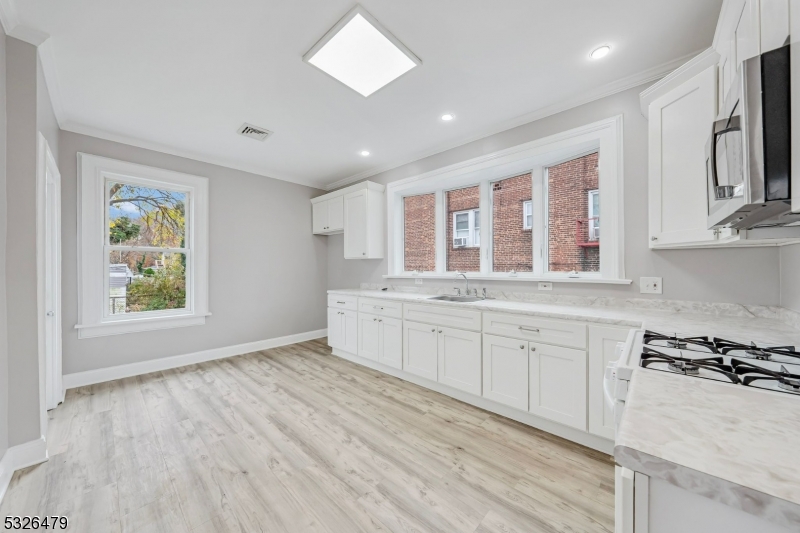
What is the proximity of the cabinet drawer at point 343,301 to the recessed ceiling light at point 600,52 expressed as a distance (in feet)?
10.5

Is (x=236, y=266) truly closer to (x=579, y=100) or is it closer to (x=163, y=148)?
(x=163, y=148)

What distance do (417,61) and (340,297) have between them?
9.50ft

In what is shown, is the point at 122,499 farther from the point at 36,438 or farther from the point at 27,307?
the point at 27,307

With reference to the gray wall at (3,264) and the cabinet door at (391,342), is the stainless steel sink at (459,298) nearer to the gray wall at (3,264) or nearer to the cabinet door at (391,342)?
the cabinet door at (391,342)

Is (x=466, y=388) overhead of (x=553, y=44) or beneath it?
beneath

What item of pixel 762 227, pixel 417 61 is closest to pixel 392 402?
pixel 762 227

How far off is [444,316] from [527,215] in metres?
1.37

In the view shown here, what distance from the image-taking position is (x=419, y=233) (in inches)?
166

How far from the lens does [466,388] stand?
272 centimetres

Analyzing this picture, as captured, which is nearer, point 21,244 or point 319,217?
point 21,244

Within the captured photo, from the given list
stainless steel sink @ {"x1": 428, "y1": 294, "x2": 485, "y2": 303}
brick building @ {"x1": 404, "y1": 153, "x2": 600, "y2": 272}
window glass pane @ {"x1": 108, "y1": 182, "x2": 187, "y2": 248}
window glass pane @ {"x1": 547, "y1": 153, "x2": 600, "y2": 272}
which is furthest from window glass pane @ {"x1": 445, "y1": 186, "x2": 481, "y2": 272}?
window glass pane @ {"x1": 108, "y1": 182, "x2": 187, "y2": 248}

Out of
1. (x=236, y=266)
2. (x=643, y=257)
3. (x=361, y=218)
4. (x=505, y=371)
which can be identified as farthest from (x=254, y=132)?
(x=643, y=257)

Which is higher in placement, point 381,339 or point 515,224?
point 515,224

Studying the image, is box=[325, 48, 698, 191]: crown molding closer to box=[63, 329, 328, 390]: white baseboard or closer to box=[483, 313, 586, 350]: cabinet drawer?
box=[483, 313, 586, 350]: cabinet drawer
